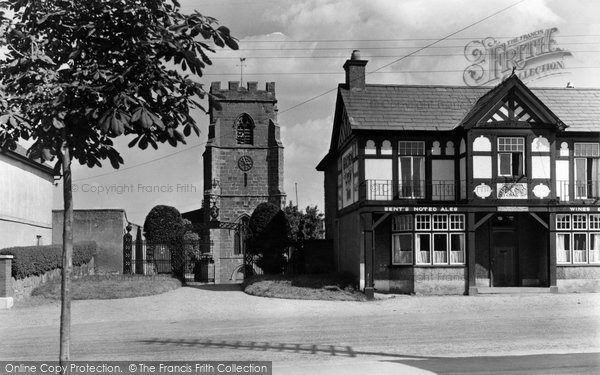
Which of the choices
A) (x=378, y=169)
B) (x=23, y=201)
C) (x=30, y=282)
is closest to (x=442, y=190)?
(x=378, y=169)

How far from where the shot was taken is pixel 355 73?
28406 millimetres

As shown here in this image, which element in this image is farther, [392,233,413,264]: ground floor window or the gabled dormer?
[392,233,413,264]: ground floor window

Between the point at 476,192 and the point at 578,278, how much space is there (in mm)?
5517

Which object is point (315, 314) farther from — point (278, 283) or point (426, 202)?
point (426, 202)

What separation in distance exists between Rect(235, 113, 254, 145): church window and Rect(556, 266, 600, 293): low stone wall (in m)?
→ 31.9

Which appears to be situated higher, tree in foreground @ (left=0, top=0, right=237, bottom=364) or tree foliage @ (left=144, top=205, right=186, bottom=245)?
tree in foreground @ (left=0, top=0, right=237, bottom=364)

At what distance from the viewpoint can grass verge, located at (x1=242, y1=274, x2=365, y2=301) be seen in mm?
24047

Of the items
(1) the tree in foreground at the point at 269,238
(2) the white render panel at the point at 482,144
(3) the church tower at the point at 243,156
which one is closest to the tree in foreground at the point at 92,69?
(2) the white render panel at the point at 482,144

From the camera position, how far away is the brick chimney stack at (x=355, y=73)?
92.7 feet

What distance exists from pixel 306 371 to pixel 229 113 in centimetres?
4435

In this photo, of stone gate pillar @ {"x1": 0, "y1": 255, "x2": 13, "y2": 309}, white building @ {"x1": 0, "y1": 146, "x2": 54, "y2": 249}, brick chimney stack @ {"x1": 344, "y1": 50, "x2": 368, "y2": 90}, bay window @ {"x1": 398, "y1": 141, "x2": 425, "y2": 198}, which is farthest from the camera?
white building @ {"x1": 0, "y1": 146, "x2": 54, "y2": 249}

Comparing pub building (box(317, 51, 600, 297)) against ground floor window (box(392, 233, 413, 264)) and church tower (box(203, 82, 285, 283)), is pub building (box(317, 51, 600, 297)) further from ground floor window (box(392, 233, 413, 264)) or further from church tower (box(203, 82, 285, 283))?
church tower (box(203, 82, 285, 283))

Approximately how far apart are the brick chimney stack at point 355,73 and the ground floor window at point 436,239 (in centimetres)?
637

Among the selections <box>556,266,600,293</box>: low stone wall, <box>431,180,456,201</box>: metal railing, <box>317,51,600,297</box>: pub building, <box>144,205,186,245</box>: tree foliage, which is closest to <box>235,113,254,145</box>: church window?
<box>144,205,186,245</box>: tree foliage
